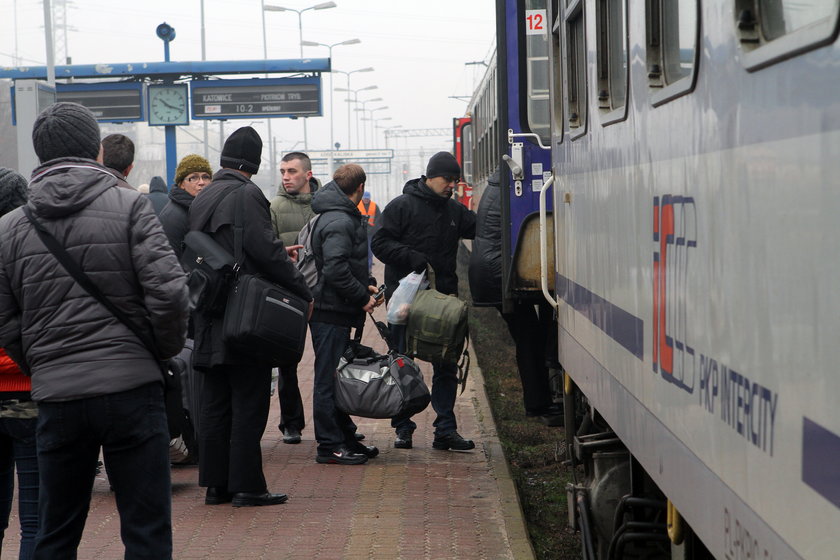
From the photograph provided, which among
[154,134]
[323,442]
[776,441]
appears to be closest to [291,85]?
[323,442]

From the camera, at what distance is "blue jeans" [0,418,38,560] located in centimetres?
484

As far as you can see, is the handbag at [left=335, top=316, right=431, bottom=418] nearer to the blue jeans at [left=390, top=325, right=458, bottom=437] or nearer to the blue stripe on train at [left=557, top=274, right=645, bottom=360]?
the blue jeans at [left=390, top=325, right=458, bottom=437]

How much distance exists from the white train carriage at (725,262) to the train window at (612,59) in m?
0.01

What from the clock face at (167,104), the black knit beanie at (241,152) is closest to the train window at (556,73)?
the black knit beanie at (241,152)

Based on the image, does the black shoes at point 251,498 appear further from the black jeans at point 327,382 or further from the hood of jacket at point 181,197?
the hood of jacket at point 181,197

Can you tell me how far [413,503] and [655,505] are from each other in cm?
314

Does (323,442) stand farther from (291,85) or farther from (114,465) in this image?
(291,85)

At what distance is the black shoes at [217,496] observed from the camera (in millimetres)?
7246

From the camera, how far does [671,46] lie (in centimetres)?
331

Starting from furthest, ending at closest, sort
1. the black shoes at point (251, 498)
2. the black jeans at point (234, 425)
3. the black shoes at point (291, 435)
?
the black shoes at point (291, 435) < the black shoes at point (251, 498) < the black jeans at point (234, 425)

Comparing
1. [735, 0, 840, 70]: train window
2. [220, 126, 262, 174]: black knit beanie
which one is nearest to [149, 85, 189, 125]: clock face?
[220, 126, 262, 174]: black knit beanie

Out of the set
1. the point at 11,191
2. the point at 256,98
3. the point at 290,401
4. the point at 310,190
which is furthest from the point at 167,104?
the point at 11,191

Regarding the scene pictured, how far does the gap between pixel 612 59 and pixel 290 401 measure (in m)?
5.17

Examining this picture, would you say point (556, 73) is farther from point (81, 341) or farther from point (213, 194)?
point (81, 341)
